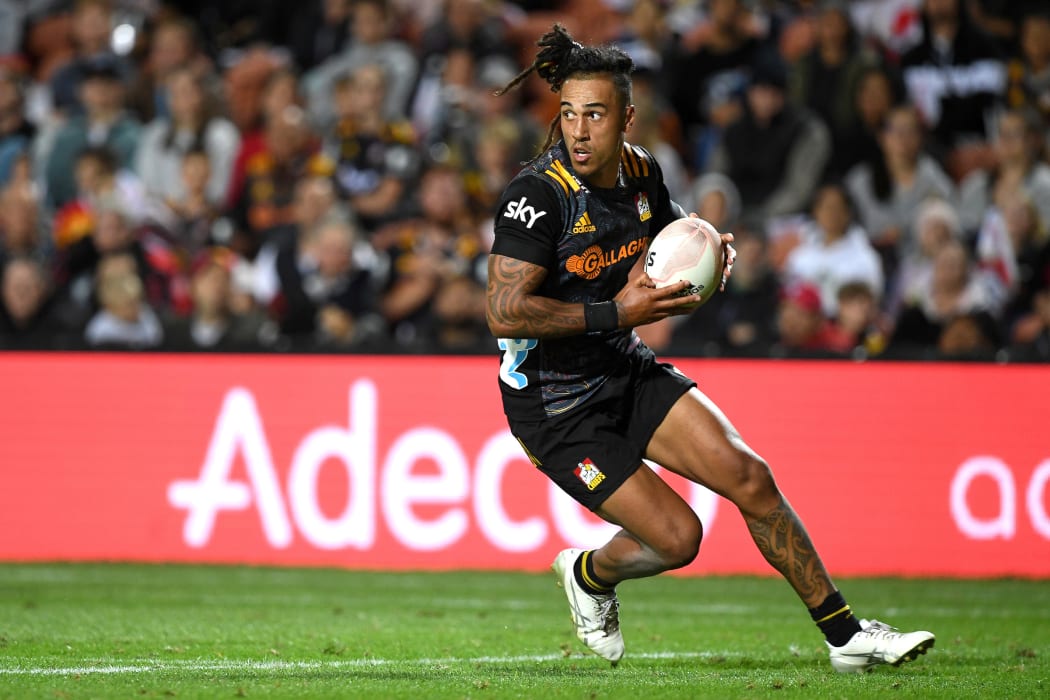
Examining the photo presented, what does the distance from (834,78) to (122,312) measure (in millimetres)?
6363

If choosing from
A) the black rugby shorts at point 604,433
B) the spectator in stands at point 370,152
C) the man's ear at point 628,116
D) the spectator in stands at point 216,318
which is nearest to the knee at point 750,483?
the black rugby shorts at point 604,433

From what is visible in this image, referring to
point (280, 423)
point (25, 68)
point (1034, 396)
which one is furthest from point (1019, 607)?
point (25, 68)

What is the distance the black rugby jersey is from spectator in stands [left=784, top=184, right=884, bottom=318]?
584 cm

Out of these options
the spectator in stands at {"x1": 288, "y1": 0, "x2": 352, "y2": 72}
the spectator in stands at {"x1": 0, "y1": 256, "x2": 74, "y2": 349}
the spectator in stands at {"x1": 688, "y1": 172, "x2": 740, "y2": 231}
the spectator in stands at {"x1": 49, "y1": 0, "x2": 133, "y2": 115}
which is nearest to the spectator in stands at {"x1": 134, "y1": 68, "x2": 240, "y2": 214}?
the spectator in stands at {"x1": 49, "y1": 0, "x2": 133, "y2": 115}

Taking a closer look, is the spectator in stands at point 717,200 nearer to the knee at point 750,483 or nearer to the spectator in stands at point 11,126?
the knee at point 750,483

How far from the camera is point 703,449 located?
6.01 m

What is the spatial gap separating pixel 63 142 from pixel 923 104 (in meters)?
7.79

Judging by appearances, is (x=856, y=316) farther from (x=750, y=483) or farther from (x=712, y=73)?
(x=750, y=483)

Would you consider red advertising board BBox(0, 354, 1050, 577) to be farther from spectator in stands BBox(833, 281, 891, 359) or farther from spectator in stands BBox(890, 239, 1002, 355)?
spectator in stands BBox(890, 239, 1002, 355)

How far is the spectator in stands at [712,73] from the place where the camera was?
13.7 m

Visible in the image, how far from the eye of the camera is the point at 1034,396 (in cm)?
1039

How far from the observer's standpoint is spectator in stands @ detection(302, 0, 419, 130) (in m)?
14.0


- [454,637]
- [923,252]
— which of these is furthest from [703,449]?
[923,252]

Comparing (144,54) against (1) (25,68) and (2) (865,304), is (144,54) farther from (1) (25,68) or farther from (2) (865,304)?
(2) (865,304)
